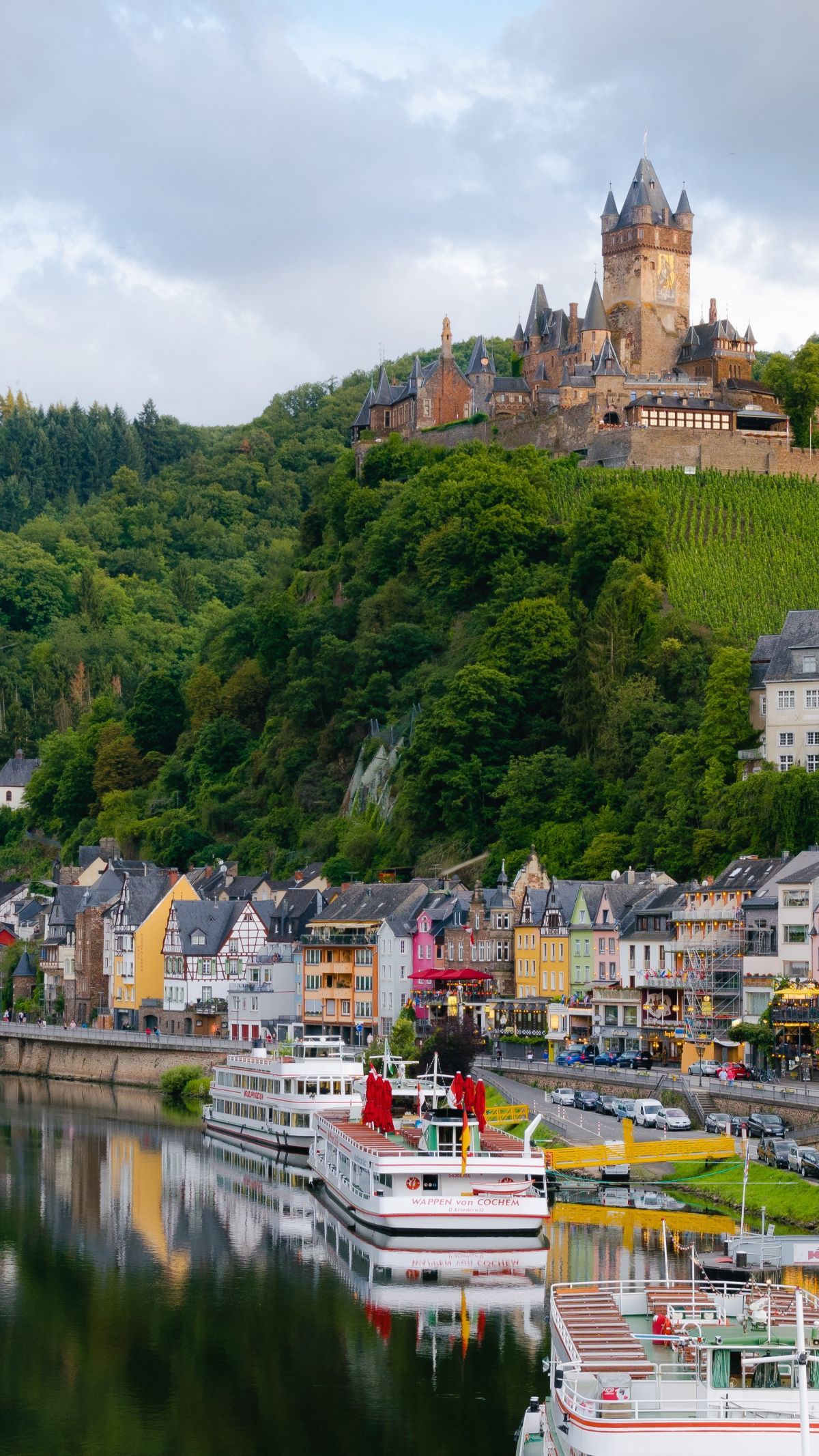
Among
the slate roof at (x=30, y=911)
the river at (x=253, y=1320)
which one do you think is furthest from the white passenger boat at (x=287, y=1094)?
the slate roof at (x=30, y=911)

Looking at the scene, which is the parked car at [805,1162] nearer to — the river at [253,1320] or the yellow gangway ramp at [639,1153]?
the river at [253,1320]

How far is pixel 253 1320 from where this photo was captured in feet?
133

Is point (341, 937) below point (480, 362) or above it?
below

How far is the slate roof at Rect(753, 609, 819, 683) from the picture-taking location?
84062mm

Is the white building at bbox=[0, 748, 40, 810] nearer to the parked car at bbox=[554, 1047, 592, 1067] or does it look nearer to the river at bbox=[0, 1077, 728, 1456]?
the parked car at bbox=[554, 1047, 592, 1067]

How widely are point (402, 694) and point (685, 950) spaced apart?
35.6m

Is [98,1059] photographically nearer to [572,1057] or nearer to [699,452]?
[572,1057]

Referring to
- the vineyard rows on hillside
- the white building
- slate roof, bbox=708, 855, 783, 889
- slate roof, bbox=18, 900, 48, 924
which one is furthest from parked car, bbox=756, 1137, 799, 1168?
the white building

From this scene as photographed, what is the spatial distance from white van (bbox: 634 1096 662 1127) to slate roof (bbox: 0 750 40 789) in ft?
282

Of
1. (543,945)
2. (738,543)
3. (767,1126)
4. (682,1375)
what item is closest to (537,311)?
(738,543)

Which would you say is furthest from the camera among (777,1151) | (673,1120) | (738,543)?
(738,543)

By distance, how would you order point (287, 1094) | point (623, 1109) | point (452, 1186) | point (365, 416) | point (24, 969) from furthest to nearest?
point (365, 416), point (24, 969), point (287, 1094), point (623, 1109), point (452, 1186)

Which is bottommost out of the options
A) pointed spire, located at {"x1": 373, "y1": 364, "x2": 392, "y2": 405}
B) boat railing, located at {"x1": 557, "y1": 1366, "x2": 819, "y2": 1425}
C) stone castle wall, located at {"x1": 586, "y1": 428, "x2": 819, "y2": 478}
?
boat railing, located at {"x1": 557, "y1": 1366, "x2": 819, "y2": 1425}

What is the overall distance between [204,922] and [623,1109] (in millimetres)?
37316
